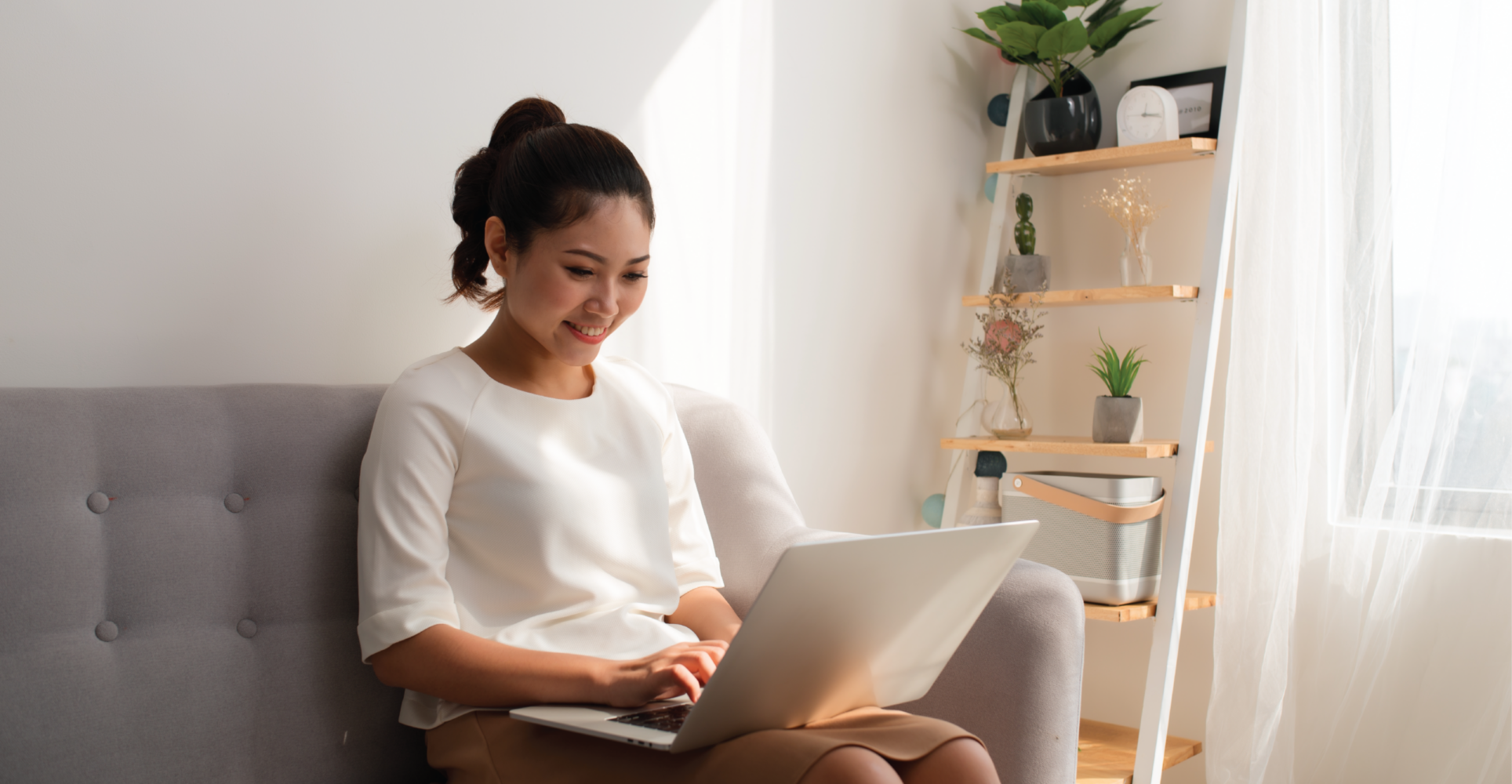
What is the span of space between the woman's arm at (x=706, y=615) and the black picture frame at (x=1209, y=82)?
5.07 feet

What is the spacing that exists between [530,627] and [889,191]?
4.81 ft

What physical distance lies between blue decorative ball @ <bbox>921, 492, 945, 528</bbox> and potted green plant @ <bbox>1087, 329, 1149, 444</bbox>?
38cm

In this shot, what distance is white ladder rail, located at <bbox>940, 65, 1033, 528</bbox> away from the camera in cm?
234

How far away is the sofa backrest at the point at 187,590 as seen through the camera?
918 mm

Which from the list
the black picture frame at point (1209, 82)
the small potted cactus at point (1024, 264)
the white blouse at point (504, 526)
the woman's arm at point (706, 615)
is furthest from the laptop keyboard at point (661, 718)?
the black picture frame at point (1209, 82)

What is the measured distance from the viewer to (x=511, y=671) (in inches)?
38.5

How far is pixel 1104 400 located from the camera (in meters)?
2.11

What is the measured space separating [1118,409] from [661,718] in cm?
145

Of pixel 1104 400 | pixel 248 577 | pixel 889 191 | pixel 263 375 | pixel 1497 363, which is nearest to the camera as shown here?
pixel 248 577

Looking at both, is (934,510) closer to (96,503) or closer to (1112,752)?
(1112,752)

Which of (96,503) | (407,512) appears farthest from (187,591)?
(407,512)

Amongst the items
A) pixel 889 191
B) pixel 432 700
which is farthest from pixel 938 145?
pixel 432 700

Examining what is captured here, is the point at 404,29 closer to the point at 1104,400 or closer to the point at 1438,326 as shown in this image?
the point at 1104,400

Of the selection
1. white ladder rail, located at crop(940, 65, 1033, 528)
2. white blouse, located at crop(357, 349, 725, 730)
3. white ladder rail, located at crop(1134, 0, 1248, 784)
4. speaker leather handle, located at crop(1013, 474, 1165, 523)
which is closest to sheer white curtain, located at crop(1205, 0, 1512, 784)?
white ladder rail, located at crop(1134, 0, 1248, 784)
